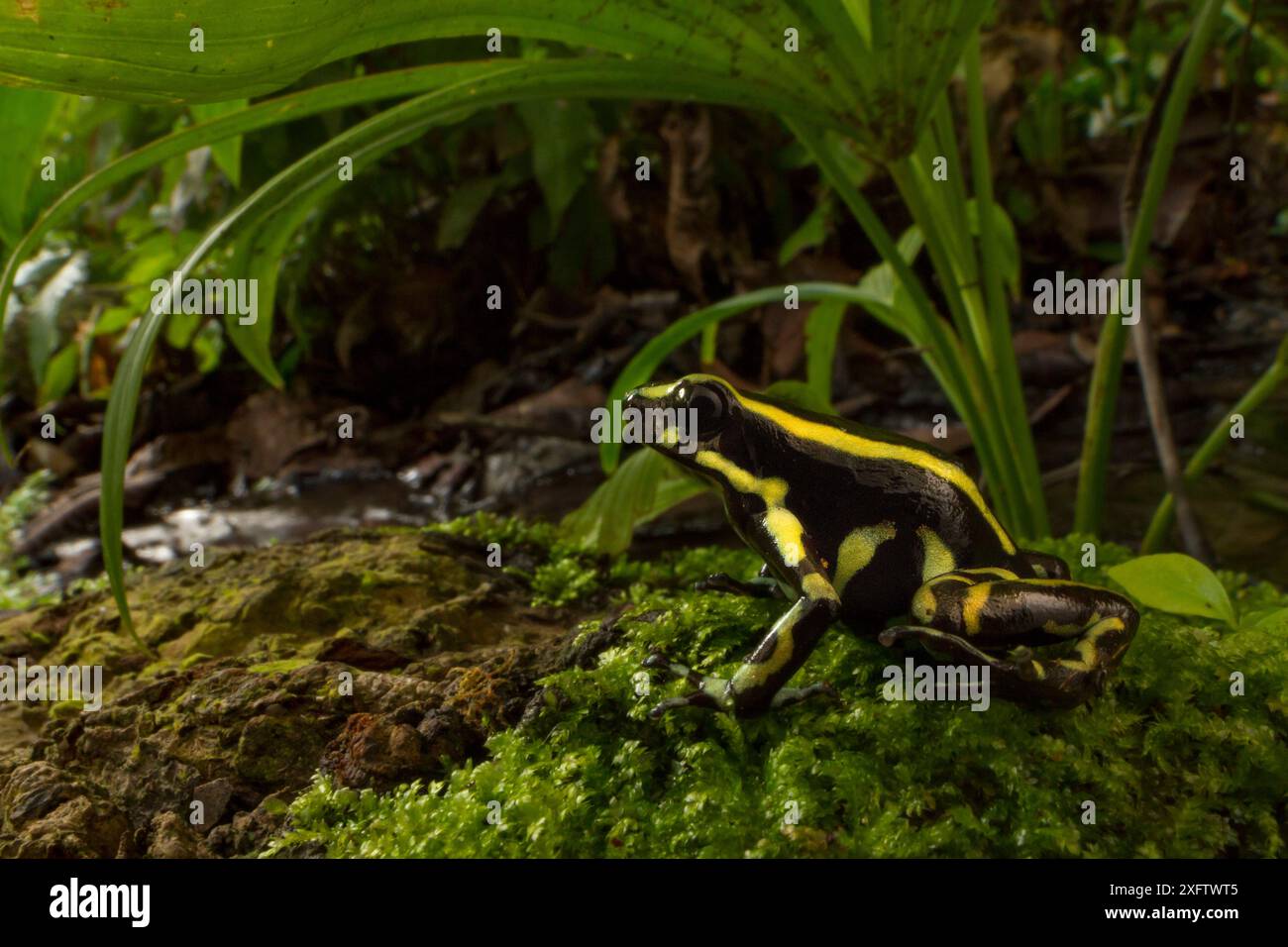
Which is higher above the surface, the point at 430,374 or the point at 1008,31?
the point at 1008,31

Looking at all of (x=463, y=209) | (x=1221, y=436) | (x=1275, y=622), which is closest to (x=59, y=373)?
(x=463, y=209)

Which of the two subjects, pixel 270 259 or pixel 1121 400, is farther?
pixel 1121 400

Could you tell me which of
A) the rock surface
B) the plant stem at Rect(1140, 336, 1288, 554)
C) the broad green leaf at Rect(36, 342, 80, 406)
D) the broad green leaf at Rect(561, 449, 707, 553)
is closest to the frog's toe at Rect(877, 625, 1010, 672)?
the rock surface

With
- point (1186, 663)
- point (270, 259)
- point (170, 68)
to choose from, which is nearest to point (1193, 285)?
point (1186, 663)

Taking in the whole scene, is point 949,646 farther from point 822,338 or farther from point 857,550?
point 822,338

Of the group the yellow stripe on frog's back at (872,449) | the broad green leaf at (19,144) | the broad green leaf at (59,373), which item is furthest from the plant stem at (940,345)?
the broad green leaf at (59,373)

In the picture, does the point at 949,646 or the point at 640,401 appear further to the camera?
the point at 640,401

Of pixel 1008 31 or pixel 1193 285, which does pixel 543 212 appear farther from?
pixel 1193 285
